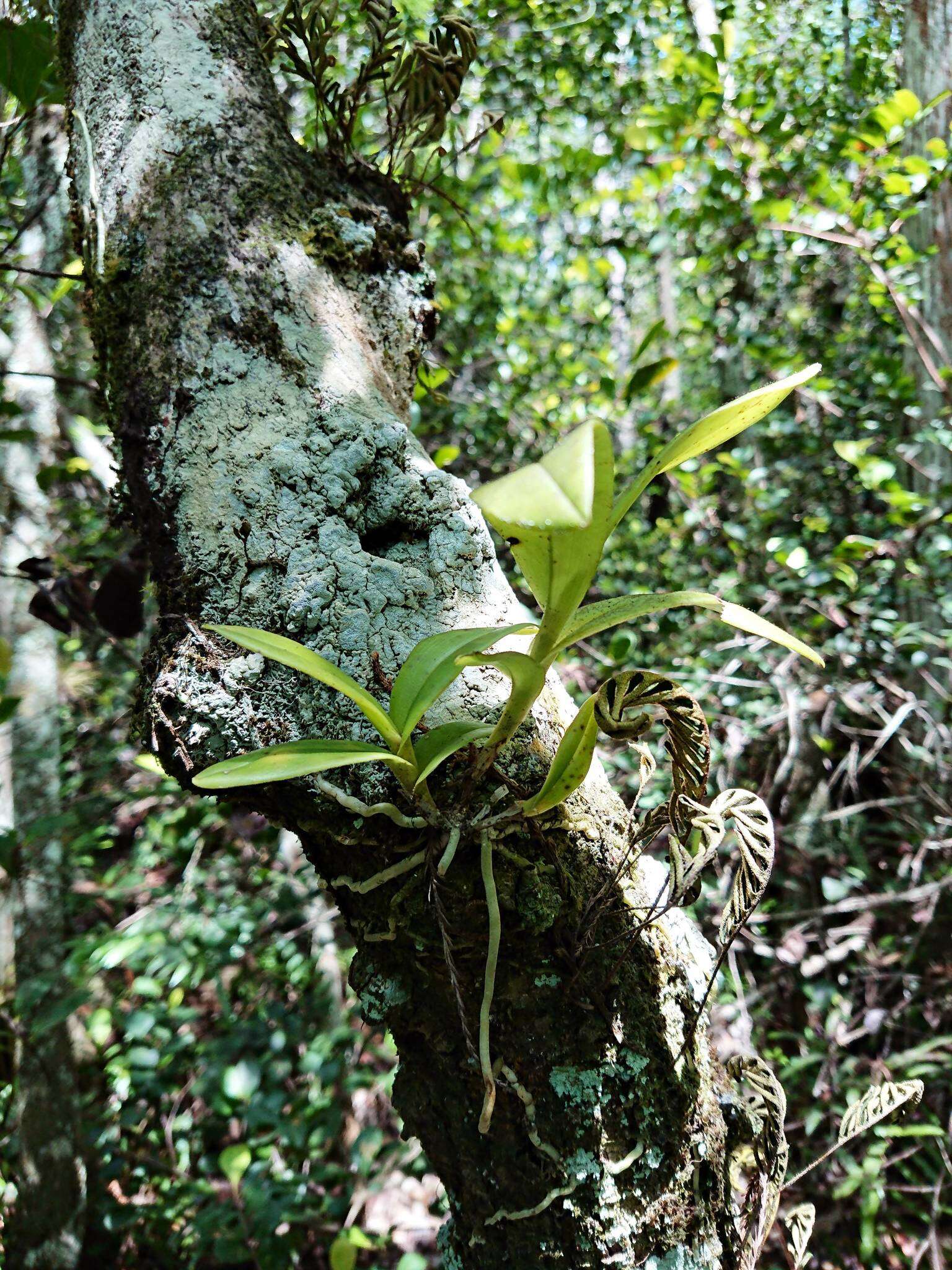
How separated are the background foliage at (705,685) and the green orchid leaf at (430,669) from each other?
829 millimetres

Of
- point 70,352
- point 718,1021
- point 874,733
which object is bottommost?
point 718,1021

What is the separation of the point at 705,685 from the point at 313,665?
1.45 meters

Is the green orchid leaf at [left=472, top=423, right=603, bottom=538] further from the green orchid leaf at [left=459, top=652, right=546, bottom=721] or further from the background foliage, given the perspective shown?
the background foliage

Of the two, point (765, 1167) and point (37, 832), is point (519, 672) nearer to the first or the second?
point (765, 1167)

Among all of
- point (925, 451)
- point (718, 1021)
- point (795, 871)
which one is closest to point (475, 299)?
point (925, 451)

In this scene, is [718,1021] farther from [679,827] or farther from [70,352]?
[70,352]

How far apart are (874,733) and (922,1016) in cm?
71

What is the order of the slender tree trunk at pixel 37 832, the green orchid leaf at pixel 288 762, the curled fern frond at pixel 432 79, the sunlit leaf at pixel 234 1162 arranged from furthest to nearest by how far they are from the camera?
the slender tree trunk at pixel 37 832 → the sunlit leaf at pixel 234 1162 → the curled fern frond at pixel 432 79 → the green orchid leaf at pixel 288 762

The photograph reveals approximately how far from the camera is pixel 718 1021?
5.27ft

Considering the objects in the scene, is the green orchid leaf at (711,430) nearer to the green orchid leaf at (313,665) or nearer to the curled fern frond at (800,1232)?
the green orchid leaf at (313,665)

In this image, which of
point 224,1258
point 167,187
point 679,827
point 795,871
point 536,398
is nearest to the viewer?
point 679,827

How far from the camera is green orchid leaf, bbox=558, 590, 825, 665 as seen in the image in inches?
20.8

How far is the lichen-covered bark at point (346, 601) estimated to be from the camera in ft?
1.94

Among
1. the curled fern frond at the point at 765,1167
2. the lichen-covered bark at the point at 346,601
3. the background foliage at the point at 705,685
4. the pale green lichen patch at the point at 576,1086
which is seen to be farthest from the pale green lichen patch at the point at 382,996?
the background foliage at the point at 705,685
